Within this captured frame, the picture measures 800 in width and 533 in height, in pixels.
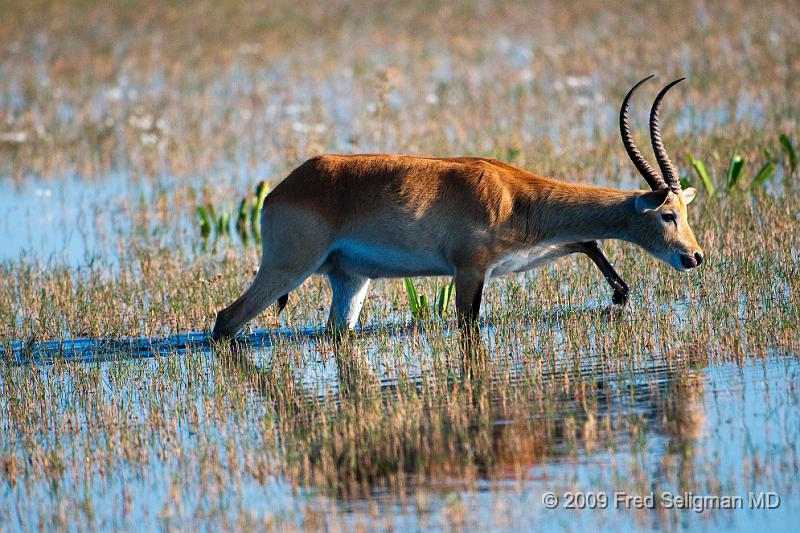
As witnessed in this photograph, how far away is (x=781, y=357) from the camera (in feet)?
25.5

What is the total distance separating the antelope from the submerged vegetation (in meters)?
0.50

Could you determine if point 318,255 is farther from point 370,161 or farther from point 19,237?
point 19,237

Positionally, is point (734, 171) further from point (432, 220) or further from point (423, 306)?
point (432, 220)

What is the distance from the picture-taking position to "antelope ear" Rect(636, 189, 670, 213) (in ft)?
29.0

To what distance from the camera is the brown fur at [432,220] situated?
9.19 meters

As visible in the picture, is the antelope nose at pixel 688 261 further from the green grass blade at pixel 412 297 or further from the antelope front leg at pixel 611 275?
the green grass blade at pixel 412 297

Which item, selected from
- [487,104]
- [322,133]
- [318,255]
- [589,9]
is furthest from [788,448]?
[589,9]

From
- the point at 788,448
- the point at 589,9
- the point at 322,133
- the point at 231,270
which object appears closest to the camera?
the point at 788,448

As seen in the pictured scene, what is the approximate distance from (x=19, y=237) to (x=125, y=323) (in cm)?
452

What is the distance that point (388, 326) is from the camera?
32.9 feet

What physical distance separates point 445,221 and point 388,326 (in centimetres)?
119

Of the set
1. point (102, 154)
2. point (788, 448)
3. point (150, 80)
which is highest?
point (150, 80)

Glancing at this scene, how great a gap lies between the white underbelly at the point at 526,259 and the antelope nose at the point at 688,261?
1.00 m

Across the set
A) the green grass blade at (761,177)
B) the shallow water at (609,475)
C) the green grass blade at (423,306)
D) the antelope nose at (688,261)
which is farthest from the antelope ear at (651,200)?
the green grass blade at (761,177)
